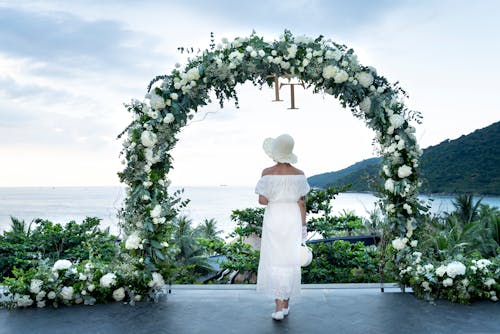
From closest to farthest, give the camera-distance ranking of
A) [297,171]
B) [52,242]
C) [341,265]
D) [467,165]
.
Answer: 1. [297,171]
2. [341,265]
3. [52,242]
4. [467,165]

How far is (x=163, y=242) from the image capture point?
4.86 meters

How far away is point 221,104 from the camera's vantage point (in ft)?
16.1

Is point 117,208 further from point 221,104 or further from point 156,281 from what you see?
point 221,104

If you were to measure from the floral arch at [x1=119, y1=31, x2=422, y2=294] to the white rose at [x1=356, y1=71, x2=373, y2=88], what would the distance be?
0.4 inches

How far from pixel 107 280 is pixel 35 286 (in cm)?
71

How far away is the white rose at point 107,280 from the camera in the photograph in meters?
4.73

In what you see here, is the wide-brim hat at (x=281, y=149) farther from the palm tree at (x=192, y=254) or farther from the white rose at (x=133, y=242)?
the palm tree at (x=192, y=254)

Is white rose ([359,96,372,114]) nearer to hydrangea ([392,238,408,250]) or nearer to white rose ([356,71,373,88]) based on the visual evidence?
white rose ([356,71,373,88])

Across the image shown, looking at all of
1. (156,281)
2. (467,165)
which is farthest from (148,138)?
(467,165)

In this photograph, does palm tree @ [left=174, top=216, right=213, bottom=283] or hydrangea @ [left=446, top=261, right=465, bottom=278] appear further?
palm tree @ [left=174, top=216, right=213, bottom=283]

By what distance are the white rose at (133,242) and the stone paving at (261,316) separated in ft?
2.01

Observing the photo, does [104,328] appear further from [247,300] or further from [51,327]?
[247,300]

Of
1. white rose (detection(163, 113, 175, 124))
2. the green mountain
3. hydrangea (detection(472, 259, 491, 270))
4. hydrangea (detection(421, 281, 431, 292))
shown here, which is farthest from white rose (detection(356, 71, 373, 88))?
the green mountain

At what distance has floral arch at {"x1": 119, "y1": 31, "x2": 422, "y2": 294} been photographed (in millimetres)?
4695
